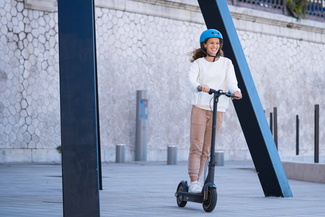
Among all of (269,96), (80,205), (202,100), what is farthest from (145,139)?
(80,205)

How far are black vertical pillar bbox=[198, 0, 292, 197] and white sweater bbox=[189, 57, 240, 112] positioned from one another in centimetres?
95

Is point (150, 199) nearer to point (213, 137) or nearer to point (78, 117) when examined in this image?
point (213, 137)

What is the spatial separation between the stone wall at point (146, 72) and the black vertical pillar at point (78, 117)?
1181cm

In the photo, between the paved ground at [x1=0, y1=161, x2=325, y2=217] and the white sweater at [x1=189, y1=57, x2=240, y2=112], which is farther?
the white sweater at [x1=189, y1=57, x2=240, y2=112]

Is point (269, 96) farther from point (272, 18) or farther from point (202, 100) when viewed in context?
point (202, 100)

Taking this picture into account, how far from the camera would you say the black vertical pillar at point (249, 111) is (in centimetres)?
810

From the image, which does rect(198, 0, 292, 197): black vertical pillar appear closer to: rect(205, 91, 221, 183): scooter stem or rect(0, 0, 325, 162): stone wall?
rect(205, 91, 221, 183): scooter stem

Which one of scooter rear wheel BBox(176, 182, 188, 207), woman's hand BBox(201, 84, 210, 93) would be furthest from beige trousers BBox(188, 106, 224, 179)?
woman's hand BBox(201, 84, 210, 93)

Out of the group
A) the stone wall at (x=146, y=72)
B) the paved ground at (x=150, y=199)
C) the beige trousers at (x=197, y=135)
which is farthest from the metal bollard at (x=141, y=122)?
the beige trousers at (x=197, y=135)

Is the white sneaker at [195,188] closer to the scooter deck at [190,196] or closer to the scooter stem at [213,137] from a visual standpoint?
the scooter deck at [190,196]

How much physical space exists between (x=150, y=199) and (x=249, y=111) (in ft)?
4.49

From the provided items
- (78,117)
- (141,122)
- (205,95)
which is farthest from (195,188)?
(141,122)

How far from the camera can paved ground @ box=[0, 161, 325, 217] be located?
253 inches

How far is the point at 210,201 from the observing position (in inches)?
257
